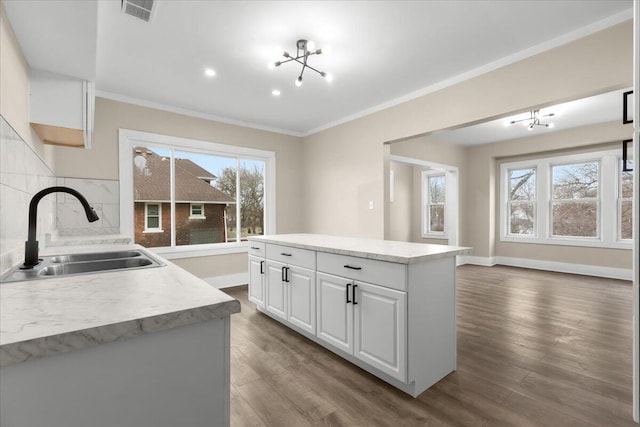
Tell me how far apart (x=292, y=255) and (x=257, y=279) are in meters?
0.79

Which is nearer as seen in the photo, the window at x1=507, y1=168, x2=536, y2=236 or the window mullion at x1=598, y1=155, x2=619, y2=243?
the window mullion at x1=598, y1=155, x2=619, y2=243

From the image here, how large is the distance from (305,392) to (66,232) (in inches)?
128

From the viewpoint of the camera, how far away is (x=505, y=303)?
3859 mm

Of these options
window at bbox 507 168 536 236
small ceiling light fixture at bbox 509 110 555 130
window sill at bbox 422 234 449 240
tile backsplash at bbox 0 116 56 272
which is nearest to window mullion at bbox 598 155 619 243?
window at bbox 507 168 536 236

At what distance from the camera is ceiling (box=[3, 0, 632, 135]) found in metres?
1.79

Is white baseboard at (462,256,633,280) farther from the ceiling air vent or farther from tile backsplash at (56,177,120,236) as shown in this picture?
the ceiling air vent

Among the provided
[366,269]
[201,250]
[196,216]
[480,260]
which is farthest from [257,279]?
[480,260]

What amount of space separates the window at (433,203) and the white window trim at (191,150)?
4.02m

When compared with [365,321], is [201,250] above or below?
above

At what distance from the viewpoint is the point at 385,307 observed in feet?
6.40

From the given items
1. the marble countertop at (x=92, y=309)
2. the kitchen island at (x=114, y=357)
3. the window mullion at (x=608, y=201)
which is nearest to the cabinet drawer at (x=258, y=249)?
the marble countertop at (x=92, y=309)

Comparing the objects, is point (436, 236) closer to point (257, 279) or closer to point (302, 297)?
point (257, 279)

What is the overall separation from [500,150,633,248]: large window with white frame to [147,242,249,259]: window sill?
5.60 meters

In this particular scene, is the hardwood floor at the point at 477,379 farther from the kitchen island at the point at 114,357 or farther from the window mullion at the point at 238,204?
the window mullion at the point at 238,204
